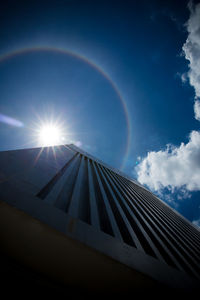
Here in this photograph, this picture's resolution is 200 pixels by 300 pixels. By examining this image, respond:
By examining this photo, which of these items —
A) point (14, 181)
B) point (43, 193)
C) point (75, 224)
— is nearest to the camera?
point (75, 224)

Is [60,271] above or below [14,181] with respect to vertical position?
below

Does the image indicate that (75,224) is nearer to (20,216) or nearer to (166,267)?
Answer: (20,216)

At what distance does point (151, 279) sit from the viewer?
1.83 m

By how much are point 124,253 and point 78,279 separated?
964mm

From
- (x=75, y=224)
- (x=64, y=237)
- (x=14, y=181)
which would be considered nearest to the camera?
(x=64, y=237)

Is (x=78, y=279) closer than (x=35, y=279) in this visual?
No

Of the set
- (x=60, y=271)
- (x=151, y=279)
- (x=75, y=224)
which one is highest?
(x=75, y=224)

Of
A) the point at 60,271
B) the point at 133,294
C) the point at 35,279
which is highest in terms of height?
the point at 133,294

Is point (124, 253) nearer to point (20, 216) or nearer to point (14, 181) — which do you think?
point (20, 216)

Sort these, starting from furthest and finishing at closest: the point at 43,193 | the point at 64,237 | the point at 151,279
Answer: the point at 43,193 → the point at 151,279 → the point at 64,237

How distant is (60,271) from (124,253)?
3.86ft

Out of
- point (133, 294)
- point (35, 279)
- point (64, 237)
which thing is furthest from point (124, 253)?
point (35, 279)

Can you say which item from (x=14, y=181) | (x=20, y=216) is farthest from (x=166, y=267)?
(x=14, y=181)

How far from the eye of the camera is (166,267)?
2.30m
